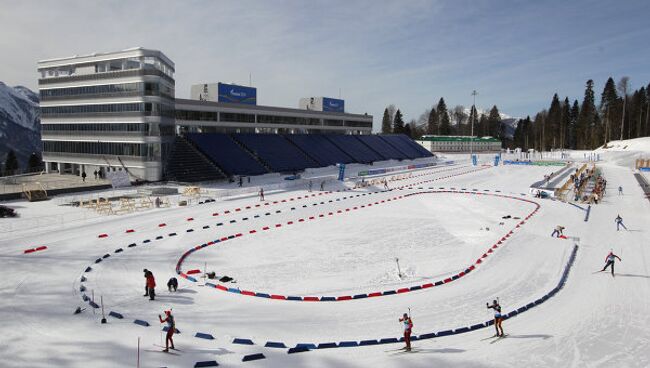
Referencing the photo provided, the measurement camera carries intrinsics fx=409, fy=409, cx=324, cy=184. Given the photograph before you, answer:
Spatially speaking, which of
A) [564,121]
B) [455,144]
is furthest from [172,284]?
[564,121]

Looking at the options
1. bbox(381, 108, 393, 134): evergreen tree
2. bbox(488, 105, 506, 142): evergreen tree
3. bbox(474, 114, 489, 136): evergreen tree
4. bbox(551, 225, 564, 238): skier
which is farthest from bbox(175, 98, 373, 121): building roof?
bbox(474, 114, 489, 136): evergreen tree

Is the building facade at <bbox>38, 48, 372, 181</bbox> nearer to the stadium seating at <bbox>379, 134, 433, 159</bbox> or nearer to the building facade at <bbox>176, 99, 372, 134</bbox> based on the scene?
the building facade at <bbox>176, 99, 372, 134</bbox>

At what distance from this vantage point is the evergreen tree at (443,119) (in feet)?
529

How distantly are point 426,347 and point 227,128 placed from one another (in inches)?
2406

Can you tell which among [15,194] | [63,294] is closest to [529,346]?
[63,294]

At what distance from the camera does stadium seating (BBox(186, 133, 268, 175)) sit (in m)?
54.8

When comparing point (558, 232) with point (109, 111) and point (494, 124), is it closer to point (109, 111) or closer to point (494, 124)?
point (109, 111)

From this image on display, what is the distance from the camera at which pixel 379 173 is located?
66.9 meters

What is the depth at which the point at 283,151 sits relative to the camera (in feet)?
221

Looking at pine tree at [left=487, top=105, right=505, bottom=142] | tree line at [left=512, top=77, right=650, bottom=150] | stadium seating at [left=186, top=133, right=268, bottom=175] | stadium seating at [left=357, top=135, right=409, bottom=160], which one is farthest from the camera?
pine tree at [left=487, top=105, right=505, bottom=142]

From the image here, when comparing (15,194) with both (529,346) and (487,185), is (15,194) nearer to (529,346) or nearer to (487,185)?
(529,346)

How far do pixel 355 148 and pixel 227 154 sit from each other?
33.5 metres

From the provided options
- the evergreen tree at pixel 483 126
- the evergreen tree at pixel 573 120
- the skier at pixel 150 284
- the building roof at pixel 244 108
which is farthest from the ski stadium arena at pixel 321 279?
the evergreen tree at pixel 483 126

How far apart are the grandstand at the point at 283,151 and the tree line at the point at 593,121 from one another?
2931 inches
